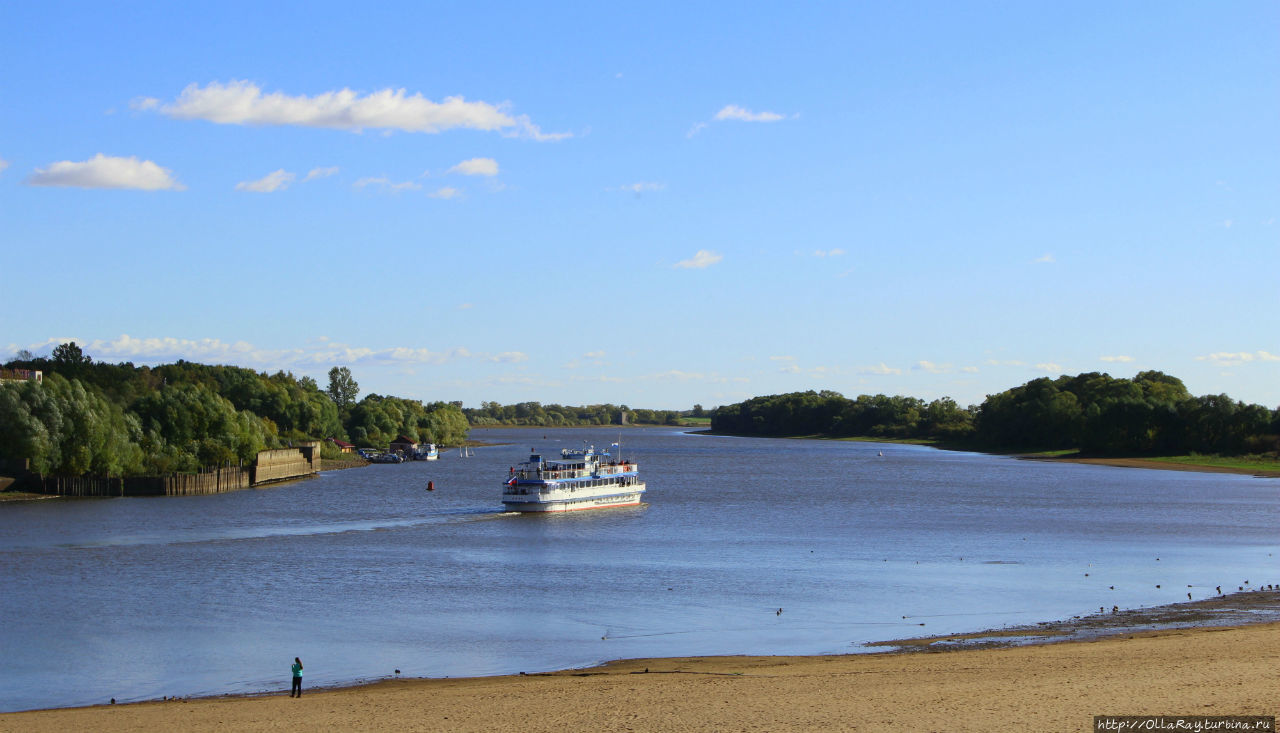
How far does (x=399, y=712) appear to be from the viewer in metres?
26.8

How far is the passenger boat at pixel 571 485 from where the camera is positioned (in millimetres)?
85875

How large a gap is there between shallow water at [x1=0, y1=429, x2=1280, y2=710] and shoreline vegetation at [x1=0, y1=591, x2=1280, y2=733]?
10.2ft

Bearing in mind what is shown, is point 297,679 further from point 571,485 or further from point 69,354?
point 69,354

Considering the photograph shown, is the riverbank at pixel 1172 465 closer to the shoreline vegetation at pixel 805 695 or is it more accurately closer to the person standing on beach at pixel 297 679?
the shoreline vegetation at pixel 805 695

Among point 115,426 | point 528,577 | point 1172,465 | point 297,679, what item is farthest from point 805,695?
point 1172,465

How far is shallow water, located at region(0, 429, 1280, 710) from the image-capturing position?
3591cm

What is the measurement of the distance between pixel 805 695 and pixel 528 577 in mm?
28171

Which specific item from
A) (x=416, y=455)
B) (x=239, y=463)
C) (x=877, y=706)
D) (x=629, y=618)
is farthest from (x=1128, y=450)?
(x=877, y=706)

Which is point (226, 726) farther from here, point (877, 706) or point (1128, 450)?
point (1128, 450)

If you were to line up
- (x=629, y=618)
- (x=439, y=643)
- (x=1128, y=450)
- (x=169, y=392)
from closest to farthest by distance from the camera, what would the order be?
1. (x=439, y=643)
2. (x=629, y=618)
3. (x=169, y=392)
4. (x=1128, y=450)

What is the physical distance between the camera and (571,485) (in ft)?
293

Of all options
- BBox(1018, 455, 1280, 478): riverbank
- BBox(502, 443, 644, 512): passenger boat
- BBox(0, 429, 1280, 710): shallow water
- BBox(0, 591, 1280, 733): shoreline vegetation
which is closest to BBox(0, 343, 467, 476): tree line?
BBox(0, 429, 1280, 710): shallow water

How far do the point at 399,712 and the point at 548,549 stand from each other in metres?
38.7

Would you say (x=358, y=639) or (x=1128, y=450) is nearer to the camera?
(x=358, y=639)
